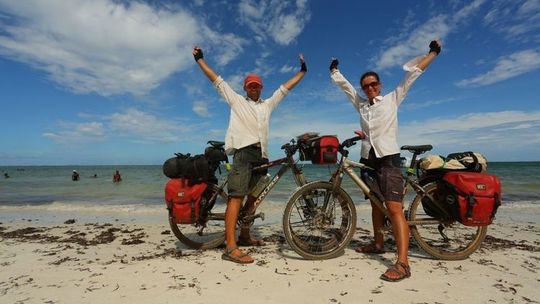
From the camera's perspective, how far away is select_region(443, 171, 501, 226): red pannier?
3.96 metres

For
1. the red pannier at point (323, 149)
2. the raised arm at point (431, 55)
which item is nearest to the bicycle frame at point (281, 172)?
the red pannier at point (323, 149)

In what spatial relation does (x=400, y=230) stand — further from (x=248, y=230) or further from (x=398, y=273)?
(x=248, y=230)

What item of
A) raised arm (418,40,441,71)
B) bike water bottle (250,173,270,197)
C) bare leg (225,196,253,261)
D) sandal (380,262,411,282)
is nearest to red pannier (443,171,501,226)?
sandal (380,262,411,282)

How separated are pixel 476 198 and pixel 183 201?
3.75m

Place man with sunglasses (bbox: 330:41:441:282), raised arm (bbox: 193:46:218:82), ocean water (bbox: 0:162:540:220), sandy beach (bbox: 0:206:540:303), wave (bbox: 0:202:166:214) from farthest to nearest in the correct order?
ocean water (bbox: 0:162:540:220) < wave (bbox: 0:202:166:214) < raised arm (bbox: 193:46:218:82) < man with sunglasses (bbox: 330:41:441:282) < sandy beach (bbox: 0:206:540:303)

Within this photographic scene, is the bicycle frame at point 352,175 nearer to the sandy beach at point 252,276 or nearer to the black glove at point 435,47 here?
the sandy beach at point 252,276

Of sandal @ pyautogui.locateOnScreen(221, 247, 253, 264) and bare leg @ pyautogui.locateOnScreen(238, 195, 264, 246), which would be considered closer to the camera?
sandal @ pyautogui.locateOnScreen(221, 247, 253, 264)

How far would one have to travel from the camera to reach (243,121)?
436 centimetres

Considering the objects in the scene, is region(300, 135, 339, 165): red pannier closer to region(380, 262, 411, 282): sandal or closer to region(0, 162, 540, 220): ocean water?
region(0, 162, 540, 220): ocean water

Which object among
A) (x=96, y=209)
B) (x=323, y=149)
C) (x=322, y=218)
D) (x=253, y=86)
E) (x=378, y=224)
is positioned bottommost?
(x=96, y=209)

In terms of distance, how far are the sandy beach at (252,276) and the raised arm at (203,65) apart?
2.45 metres

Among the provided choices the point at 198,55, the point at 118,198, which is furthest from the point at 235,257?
the point at 118,198

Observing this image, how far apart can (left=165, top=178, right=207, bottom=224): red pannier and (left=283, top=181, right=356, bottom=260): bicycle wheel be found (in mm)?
1322

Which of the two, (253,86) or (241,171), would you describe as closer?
(241,171)
